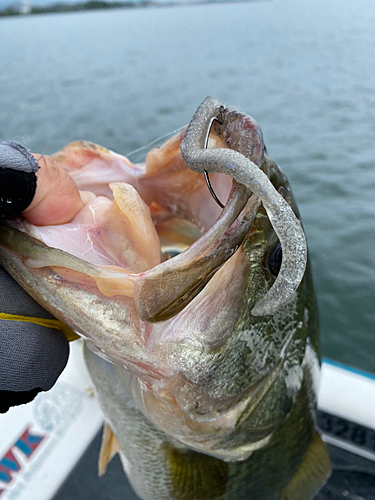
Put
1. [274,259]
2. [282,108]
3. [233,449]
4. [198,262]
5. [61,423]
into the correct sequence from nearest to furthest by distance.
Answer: [198,262]
[274,259]
[233,449]
[61,423]
[282,108]

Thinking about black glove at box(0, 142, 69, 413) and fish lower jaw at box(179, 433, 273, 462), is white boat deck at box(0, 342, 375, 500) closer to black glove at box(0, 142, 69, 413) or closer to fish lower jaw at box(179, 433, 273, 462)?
fish lower jaw at box(179, 433, 273, 462)

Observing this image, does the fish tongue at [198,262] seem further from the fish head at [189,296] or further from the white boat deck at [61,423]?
the white boat deck at [61,423]

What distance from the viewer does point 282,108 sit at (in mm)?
10312

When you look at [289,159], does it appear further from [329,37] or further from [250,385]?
[329,37]

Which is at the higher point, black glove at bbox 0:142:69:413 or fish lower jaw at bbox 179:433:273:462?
black glove at bbox 0:142:69:413

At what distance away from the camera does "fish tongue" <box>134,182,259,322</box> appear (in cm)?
82

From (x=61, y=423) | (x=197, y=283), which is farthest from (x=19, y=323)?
(x=61, y=423)

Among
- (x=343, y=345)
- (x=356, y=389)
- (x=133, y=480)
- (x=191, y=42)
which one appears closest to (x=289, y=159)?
(x=343, y=345)

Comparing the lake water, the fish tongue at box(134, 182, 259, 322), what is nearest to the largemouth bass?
the fish tongue at box(134, 182, 259, 322)

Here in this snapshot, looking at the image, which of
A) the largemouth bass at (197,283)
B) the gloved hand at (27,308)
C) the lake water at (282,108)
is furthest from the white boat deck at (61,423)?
the lake water at (282,108)

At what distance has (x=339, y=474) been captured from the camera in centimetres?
237

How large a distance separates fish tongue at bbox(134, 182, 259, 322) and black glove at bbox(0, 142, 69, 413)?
30 cm

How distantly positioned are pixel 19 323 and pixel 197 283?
0.44 metres

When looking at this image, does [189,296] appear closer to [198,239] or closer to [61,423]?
[198,239]
